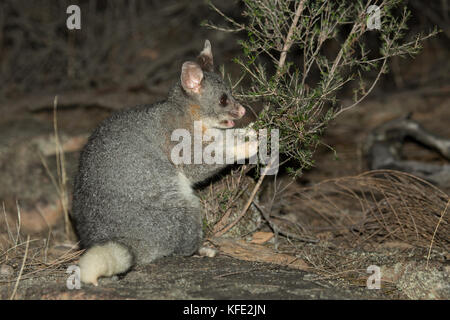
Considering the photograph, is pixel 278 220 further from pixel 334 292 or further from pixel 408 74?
pixel 408 74

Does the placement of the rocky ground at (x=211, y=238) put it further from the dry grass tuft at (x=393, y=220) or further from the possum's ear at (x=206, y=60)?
the possum's ear at (x=206, y=60)

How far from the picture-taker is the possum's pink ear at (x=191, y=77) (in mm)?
4879

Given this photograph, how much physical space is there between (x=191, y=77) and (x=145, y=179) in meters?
1.08

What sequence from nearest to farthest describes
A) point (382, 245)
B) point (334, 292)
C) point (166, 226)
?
point (334, 292) → point (166, 226) → point (382, 245)

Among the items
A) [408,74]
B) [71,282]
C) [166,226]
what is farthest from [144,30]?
[71,282]

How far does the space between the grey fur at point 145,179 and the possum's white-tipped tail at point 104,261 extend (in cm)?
22

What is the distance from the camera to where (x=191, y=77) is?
4.99 m

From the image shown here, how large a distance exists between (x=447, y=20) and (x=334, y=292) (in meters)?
8.55

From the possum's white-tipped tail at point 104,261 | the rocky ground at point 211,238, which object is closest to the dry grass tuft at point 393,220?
the rocky ground at point 211,238

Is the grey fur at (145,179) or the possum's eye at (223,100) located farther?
the possum's eye at (223,100)

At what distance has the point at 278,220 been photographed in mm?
6031

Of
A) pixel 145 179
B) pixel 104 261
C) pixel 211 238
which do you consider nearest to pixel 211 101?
pixel 145 179

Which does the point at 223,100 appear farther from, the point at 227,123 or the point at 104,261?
the point at 104,261

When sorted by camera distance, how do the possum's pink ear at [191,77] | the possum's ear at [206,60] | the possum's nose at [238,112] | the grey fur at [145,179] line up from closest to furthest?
1. the grey fur at [145,179]
2. the possum's pink ear at [191,77]
3. the possum's nose at [238,112]
4. the possum's ear at [206,60]
